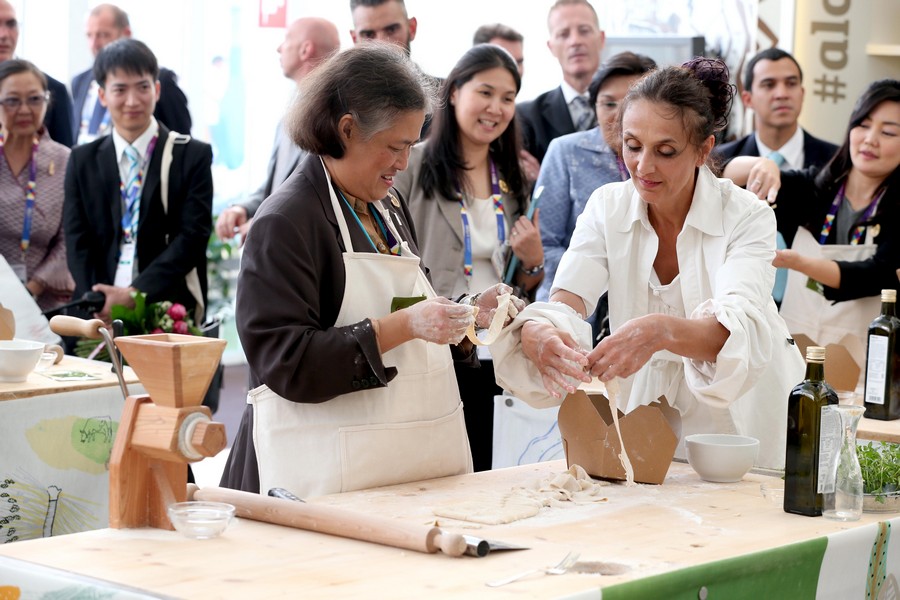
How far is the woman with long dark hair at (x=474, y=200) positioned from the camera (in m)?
3.86

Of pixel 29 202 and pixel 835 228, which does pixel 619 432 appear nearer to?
pixel 835 228

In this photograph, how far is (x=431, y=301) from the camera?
7.39 feet

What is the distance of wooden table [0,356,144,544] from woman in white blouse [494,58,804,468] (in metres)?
1.48

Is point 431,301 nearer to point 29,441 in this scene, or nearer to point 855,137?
point 29,441

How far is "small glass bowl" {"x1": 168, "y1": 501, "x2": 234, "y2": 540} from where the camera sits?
1.86m

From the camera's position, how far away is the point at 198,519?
1.86 meters

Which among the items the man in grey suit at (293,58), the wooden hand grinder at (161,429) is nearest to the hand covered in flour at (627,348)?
the wooden hand grinder at (161,429)

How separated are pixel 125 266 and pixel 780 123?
2.77 m

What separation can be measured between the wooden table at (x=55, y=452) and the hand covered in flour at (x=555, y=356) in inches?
60.5

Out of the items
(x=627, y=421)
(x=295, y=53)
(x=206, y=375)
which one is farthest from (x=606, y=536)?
(x=295, y=53)

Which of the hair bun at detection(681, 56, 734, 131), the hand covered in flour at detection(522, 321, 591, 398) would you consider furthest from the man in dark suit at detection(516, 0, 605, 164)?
the hand covered in flour at detection(522, 321, 591, 398)

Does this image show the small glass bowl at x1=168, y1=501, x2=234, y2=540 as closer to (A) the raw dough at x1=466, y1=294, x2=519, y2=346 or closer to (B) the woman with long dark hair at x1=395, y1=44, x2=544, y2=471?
(A) the raw dough at x1=466, y1=294, x2=519, y2=346

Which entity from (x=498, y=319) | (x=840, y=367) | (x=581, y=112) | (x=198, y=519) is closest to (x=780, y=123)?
(x=581, y=112)

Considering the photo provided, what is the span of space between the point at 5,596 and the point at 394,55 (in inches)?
52.7
